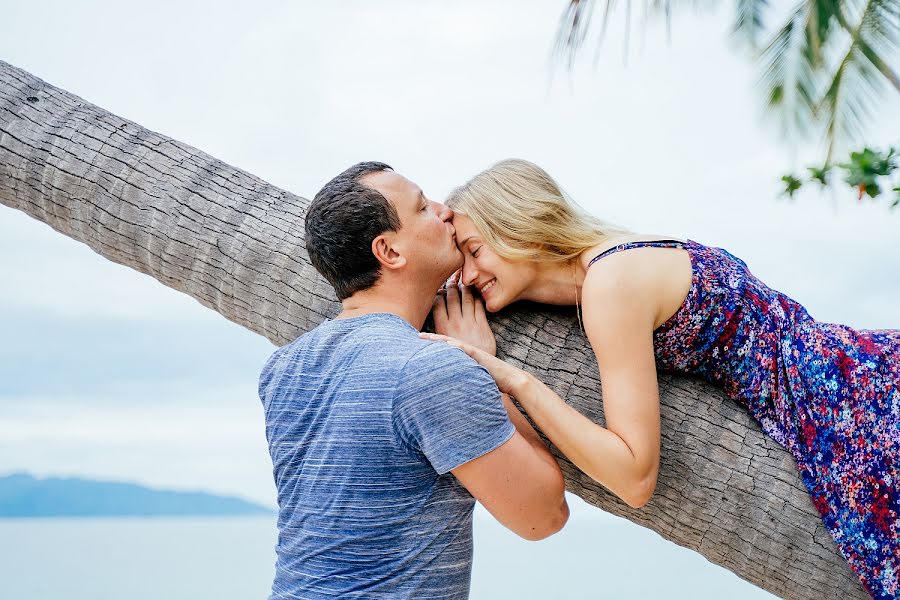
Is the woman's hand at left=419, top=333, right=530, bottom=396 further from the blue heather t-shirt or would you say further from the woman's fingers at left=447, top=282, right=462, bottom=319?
the woman's fingers at left=447, top=282, right=462, bottom=319

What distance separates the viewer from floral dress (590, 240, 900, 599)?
2559mm

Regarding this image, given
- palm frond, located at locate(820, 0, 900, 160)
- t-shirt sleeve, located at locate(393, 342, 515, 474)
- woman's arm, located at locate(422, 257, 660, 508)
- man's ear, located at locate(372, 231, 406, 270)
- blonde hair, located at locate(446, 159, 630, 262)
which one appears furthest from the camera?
palm frond, located at locate(820, 0, 900, 160)

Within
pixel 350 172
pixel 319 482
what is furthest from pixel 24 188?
pixel 319 482

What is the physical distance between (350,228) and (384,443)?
64 centimetres

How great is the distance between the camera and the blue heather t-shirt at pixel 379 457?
6.99 feet

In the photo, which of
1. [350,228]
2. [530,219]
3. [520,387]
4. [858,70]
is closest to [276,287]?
[350,228]

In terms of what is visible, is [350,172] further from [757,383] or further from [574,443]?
[757,383]

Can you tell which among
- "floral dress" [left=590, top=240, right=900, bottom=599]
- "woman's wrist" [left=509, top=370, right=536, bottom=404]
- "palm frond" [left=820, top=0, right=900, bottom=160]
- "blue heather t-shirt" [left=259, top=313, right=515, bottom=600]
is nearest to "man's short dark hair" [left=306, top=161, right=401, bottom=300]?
"blue heather t-shirt" [left=259, top=313, right=515, bottom=600]

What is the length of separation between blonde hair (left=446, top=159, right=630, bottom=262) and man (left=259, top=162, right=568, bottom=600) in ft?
0.85

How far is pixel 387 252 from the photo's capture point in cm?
250

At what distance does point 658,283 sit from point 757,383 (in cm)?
49

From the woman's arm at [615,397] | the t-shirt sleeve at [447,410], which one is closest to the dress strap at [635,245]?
the woman's arm at [615,397]

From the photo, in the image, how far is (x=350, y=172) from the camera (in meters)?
2.59

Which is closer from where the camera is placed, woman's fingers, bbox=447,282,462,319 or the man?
the man
